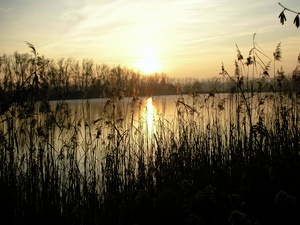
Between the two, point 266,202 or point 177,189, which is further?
point 177,189

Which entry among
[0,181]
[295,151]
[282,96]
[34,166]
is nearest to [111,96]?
[34,166]

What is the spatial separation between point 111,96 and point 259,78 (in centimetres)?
287

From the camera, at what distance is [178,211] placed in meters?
3.93

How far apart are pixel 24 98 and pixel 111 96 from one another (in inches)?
85.9

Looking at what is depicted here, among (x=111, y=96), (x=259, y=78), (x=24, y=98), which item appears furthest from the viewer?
(x=259, y=78)

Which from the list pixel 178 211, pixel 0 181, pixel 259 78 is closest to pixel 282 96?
pixel 259 78

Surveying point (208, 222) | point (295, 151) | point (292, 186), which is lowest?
point (208, 222)

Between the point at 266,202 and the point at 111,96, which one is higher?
the point at 111,96

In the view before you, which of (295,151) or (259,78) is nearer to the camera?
(295,151)

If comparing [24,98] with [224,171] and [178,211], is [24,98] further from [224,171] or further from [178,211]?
[224,171]

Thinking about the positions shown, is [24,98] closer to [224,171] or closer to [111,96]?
[111,96]

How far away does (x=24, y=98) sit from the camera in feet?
10.9

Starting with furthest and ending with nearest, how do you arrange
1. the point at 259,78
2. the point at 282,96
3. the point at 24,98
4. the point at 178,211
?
the point at 282,96, the point at 259,78, the point at 178,211, the point at 24,98

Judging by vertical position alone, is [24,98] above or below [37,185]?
above
